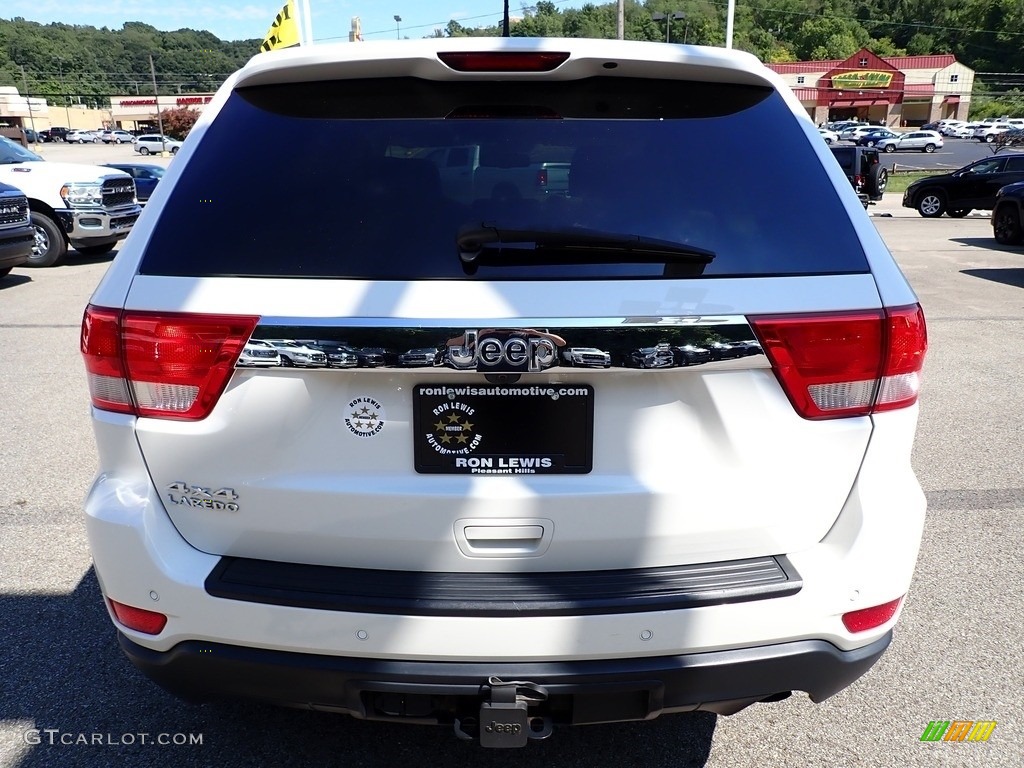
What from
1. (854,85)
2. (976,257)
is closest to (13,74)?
(854,85)

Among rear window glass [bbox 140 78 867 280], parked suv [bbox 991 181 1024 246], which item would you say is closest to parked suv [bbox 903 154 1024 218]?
parked suv [bbox 991 181 1024 246]

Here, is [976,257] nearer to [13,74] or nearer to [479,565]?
[479,565]

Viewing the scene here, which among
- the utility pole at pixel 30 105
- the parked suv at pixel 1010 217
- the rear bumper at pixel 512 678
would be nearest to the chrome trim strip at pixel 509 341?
the rear bumper at pixel 512 678

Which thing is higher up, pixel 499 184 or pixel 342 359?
pixel 499 184

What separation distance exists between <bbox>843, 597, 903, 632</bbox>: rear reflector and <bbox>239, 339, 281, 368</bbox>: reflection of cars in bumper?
4.76 ft

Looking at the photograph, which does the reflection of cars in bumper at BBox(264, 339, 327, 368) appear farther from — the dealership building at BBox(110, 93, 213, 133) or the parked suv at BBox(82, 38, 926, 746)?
the dealership building at BBox(110, 93, 213, 133)

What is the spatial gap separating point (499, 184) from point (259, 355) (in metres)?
0.71

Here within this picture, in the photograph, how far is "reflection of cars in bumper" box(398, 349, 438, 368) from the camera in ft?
5.53

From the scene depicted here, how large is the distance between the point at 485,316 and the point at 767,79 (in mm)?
1060

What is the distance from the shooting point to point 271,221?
1.85 meters

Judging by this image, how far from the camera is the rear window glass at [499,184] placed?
178 cm

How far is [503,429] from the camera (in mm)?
1771

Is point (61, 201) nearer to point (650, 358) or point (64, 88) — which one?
point (650, 358)

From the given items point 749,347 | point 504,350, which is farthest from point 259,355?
point 749,347
